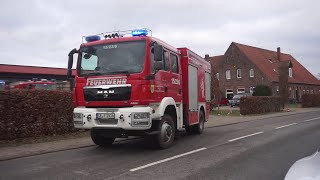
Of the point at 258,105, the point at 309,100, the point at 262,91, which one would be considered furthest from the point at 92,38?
the point at 262,91

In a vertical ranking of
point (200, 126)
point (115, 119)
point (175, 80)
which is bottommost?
point (200, 126)

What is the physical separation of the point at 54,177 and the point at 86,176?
1.95 ft

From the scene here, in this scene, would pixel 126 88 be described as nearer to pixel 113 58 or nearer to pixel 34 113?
pixel 113 58

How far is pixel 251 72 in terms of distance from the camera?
201ft

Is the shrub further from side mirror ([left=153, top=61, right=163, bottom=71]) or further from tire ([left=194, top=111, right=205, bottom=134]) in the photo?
side mirror ([left=153, top=61, right=163, bottom=71])

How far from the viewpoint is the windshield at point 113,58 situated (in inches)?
390

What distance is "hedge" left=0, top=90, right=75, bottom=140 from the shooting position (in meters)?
11.9

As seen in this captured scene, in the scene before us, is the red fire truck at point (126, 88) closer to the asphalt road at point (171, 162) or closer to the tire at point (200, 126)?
the asphalt road at point (171, 162)

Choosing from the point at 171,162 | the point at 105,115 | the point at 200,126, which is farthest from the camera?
the point at 200,126

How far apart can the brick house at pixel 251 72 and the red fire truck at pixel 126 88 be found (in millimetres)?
49008

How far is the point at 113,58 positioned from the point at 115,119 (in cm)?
169

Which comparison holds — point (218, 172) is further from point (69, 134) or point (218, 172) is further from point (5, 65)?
point (5, 65)

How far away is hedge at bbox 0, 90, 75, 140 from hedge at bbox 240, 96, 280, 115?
19.4m

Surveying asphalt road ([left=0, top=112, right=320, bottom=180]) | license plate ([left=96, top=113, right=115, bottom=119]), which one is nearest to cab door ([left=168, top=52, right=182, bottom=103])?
asphalt road ([left=0, top=112, right=320, bottom=180])
